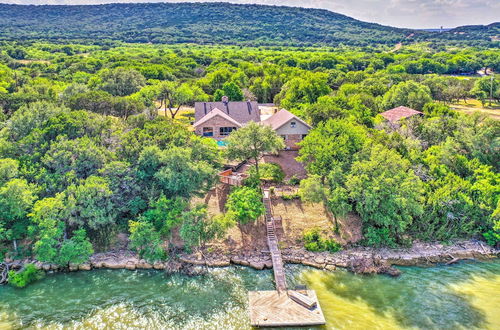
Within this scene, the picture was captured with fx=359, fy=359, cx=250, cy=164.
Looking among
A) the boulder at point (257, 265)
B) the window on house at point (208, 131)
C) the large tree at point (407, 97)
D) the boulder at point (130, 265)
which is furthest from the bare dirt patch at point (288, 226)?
the large tree at point (407, 97)

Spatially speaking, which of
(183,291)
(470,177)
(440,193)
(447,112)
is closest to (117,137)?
(183,291)

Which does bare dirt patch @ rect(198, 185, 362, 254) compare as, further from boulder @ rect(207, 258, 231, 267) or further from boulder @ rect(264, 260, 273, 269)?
boulder @ rect(264, 260, 273, 269)

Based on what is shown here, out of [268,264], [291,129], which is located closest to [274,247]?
[268,264]

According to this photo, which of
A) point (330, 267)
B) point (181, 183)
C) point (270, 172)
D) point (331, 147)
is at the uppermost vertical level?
point (331, 147)

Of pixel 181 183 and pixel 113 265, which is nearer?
pixel 113 265

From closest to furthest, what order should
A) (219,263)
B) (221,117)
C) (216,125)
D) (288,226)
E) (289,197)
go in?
(219,263) → (288,226) → (289,197) → (221,117) → (216,125)

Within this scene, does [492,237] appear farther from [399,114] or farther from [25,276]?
[25,276]
